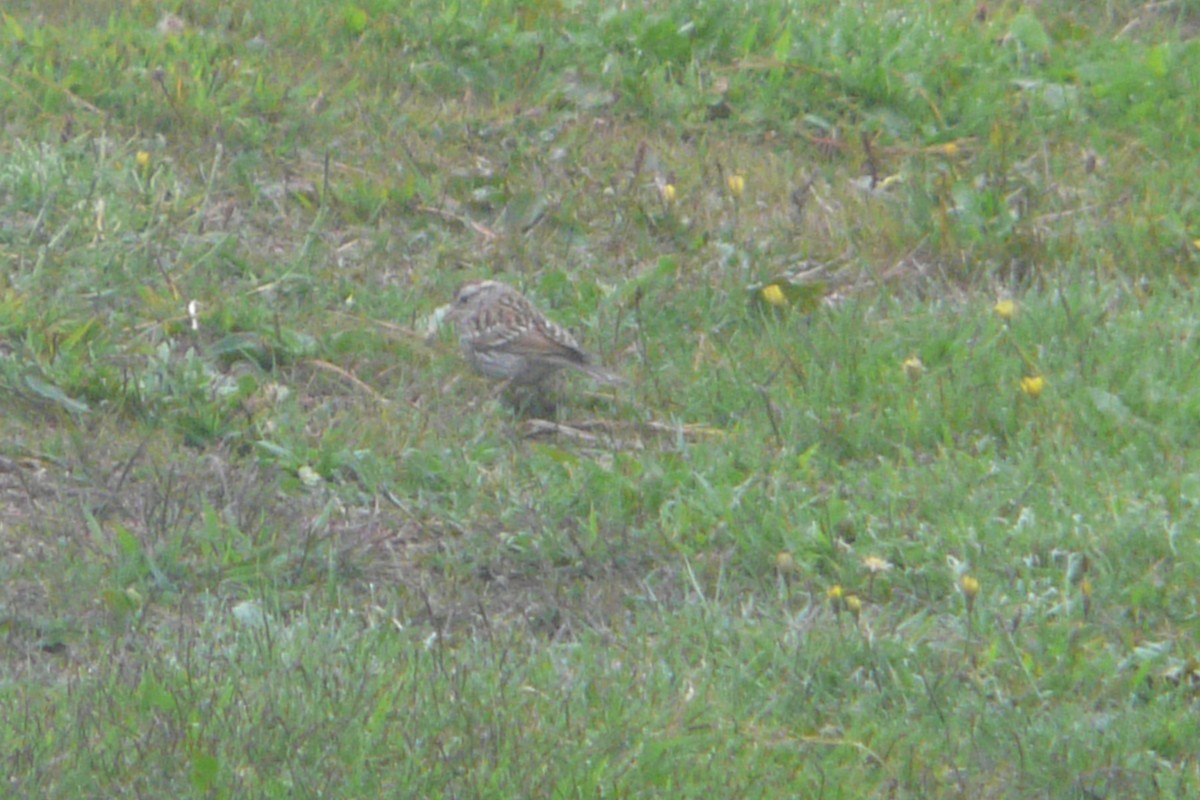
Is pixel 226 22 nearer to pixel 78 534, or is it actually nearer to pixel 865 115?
pixel 865 115

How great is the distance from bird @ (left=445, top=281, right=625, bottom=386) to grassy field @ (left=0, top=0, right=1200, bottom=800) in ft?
0.49

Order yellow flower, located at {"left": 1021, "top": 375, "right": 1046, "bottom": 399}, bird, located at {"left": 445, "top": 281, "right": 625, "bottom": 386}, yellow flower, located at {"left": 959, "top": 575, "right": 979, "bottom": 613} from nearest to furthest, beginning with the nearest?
yellow flower, located at {"left": 959, "top": 575, "right": 979, "bottom": 613} < yellow flower, located at {"left": 1021, "top": 375, "right": 1046, "bottom": 399} < bird, located at {"left": 445, "top": 281, "right": 625, "bottom": 386}

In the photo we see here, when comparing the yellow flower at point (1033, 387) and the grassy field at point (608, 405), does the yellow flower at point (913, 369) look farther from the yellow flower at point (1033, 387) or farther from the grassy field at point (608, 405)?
the yellow flower at point (1033, 387)

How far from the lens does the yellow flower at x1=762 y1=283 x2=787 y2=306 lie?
7.48 m

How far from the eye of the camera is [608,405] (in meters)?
7.11

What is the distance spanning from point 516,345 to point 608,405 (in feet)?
1.52

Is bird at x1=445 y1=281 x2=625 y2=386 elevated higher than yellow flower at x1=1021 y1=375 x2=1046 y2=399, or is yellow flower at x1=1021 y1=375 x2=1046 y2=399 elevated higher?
yellow flower at x1=1021 y1=375 x2=1046 y2=399

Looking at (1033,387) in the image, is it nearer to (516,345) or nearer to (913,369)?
(913,369)

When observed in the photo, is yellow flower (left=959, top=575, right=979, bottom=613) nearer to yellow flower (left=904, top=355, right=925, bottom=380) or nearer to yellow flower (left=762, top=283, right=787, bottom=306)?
yellow flower (left=904, top=355, right=925, bottom=380)

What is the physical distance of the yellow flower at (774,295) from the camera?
7.48 m

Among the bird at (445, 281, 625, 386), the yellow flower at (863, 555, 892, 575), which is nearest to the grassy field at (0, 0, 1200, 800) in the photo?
the yellow flower at (863, 555, 892, 575)

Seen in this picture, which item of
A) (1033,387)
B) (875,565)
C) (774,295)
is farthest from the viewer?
(774,295)

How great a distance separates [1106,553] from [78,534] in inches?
118

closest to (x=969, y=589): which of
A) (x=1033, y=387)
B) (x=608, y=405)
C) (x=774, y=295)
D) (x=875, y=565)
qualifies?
(x=875, y=565)
